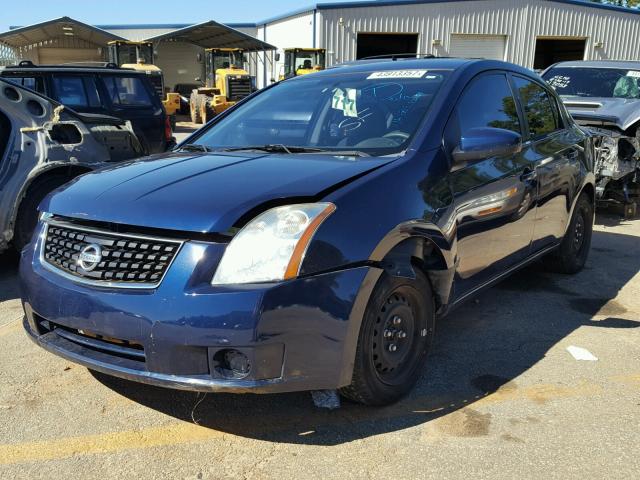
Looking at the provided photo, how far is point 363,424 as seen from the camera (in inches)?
112

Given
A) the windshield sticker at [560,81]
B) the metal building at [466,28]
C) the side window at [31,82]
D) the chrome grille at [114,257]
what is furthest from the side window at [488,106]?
the metal building at [466,28]

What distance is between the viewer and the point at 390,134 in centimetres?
329

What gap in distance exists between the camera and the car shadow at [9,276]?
4.88m

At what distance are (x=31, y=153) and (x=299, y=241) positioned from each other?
3.84 metres

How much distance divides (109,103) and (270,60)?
24203 mm

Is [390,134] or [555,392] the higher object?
[390,134]

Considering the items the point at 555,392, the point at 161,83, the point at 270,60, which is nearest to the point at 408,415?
the point at 555,392

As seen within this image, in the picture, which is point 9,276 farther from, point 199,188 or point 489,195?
point 489,195

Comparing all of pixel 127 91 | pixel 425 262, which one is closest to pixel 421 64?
pixel 425 262

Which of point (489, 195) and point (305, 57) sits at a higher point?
point (305, 57)

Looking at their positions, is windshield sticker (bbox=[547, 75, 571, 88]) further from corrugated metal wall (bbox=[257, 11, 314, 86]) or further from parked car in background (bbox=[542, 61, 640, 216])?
corrugated metal wall (bbox=[257, 11, 314, 86])

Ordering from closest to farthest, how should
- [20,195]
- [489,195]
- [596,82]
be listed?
[489,195]
[20,195]
[596,82]

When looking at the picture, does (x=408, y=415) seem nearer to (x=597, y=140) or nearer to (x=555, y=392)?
(x=555, y=392)

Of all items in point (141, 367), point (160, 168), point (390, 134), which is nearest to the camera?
point (141, 367)
